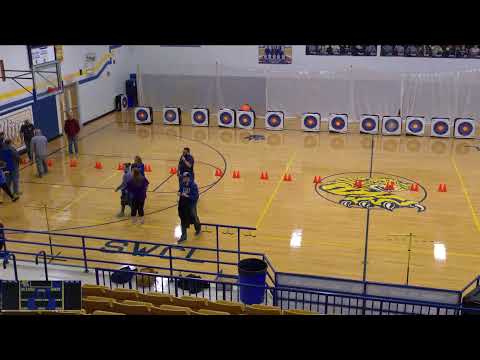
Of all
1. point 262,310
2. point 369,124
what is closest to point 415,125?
point 369,124

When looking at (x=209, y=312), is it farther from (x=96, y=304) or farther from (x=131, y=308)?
(x=96, y=304)

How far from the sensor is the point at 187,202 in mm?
12438

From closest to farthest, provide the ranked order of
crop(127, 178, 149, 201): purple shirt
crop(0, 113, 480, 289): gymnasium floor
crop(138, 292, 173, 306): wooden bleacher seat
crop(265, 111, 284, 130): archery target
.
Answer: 1. crop(138, 292, 173, 306): wooden bleacher seat
2. crop(0, 113, 480, 289): gymnasium floor
3. crop(127, 178, 149, 201): purple shirt
4. crop(265, 111, 284, 130): archery target

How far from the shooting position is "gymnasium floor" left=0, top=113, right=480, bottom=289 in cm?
1228

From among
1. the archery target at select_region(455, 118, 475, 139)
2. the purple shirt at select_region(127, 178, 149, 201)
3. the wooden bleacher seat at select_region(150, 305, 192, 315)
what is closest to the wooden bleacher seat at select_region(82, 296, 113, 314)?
the wooden bleacher seat at select_region(150, 305, 192, 315)

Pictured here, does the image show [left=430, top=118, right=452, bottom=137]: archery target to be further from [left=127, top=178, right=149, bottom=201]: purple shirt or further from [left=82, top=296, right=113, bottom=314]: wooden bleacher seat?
[left=82, top=296, right=113, bottom=314]: wooden bleacher seat

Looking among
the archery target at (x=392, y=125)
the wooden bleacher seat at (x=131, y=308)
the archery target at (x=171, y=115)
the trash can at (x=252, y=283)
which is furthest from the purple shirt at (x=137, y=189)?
the archery target at (x=392, y=125)

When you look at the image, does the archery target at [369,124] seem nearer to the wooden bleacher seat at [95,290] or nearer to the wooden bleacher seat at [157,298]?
the wooden bleacher seat at [157,298]

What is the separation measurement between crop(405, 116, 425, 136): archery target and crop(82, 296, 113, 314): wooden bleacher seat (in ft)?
54.7

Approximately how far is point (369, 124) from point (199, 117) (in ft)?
23.4

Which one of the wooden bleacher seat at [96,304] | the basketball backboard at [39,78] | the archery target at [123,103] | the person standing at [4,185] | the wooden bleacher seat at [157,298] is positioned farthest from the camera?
the archery target at [123,103]

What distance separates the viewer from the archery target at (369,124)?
Answer: 899 inches

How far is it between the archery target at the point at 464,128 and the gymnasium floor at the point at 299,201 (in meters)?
0.67
